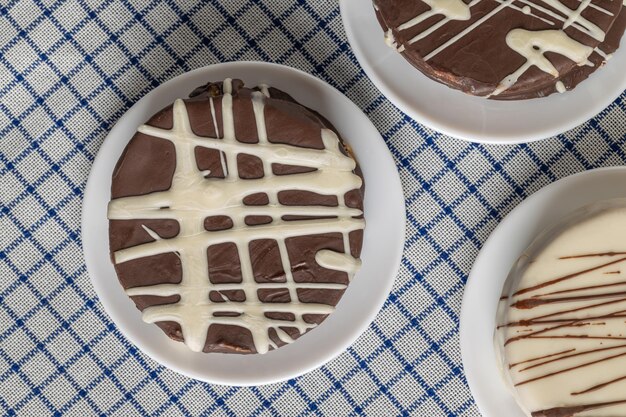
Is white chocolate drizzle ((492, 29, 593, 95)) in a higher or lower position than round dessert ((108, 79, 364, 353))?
higher

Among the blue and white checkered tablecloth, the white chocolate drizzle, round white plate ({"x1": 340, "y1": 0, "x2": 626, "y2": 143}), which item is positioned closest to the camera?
the white chocolate drizzle

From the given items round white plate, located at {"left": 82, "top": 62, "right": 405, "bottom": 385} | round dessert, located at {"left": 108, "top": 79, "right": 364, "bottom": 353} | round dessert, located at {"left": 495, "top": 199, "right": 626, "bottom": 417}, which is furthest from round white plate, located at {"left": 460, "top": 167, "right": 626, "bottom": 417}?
round dessert, located at {"left": 108, "top": 79, "right": 364, "bottom": 353}

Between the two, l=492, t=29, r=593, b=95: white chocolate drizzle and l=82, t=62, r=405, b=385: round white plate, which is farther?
l=82, t=62, r=405, b=385: round white plate

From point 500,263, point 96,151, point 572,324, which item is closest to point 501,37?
point 500,263

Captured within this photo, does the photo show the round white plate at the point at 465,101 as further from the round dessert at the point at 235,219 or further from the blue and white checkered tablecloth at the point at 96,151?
the round dessert at the point at 235,219

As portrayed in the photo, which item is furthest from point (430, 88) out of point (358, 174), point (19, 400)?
point (19, 400)

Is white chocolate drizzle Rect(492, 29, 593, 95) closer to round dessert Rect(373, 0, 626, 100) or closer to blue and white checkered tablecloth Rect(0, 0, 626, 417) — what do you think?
round dessert Rect(373, 0, 626, 100)

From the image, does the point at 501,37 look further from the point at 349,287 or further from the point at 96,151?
the point at 96,151
